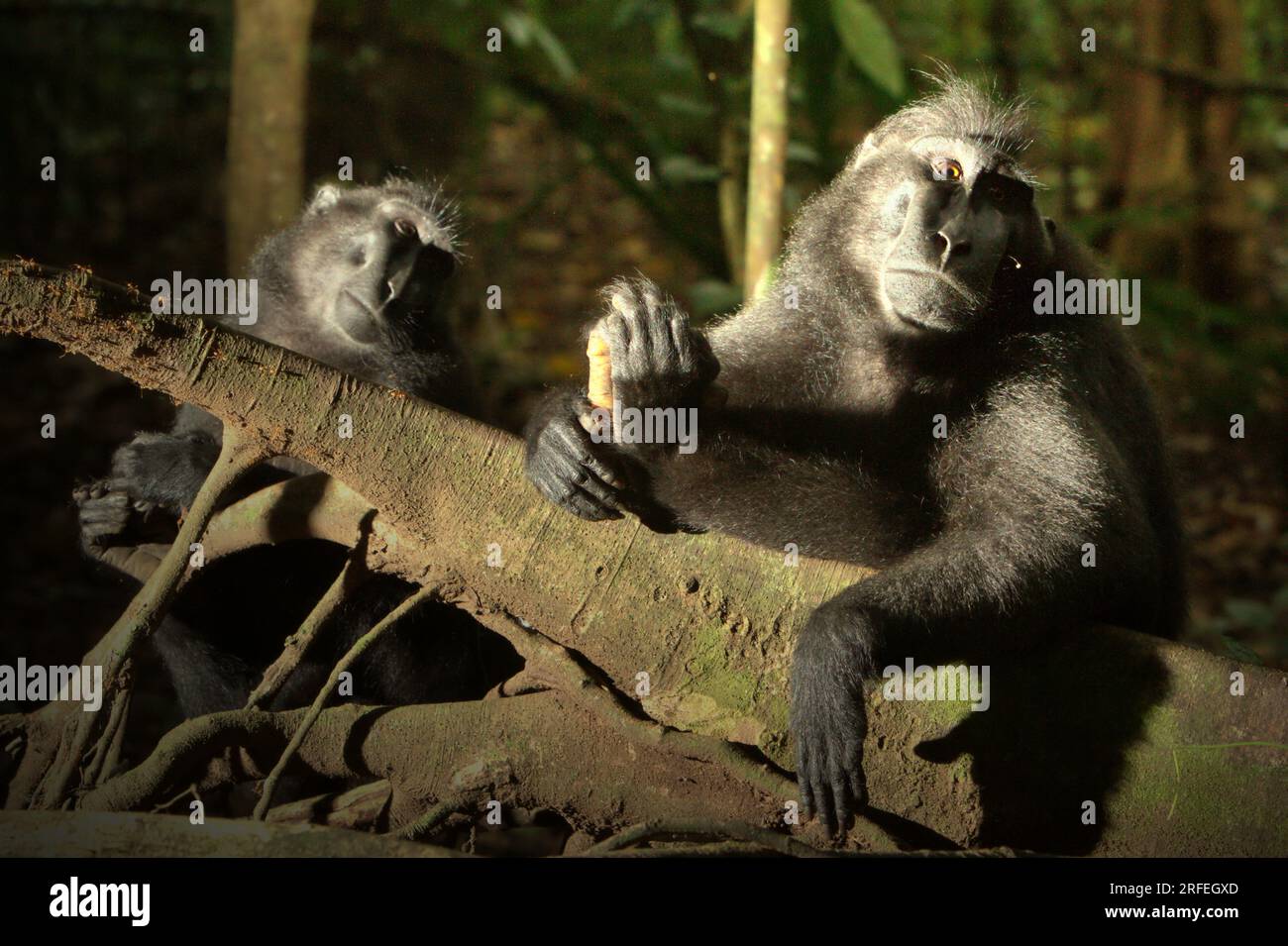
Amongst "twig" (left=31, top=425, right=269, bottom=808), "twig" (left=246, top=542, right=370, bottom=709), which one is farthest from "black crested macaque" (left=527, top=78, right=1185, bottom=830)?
"twig" (left=31, top=425, right=269, bottom=808)

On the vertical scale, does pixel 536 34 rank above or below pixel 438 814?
above

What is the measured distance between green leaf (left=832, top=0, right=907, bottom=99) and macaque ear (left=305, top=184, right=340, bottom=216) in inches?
88.7

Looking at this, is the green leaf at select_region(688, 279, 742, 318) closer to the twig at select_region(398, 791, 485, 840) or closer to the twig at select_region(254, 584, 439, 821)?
the twig at select_region(254, 584, 439, 821)

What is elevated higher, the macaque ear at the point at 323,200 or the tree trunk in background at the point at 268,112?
the tree trunk in background at the point at 268,112

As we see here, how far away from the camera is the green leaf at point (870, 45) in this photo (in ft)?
17.5

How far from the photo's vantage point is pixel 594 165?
7.49 metres

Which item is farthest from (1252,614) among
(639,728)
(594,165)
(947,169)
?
(594,165)

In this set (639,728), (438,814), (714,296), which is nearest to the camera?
(639,728)

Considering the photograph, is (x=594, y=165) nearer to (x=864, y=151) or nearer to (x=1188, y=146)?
(x=864, y=151)

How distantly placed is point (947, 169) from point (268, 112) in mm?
3212

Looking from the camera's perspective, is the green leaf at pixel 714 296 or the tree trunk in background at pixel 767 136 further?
the green leaf at pixel 714 296

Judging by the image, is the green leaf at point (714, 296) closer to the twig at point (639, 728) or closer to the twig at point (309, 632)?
the twig at point (309, 632)

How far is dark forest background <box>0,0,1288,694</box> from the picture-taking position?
652cm

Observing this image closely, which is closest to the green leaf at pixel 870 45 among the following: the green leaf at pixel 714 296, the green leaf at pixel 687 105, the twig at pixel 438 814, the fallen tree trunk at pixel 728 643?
the green leaf at pixel 687 105
